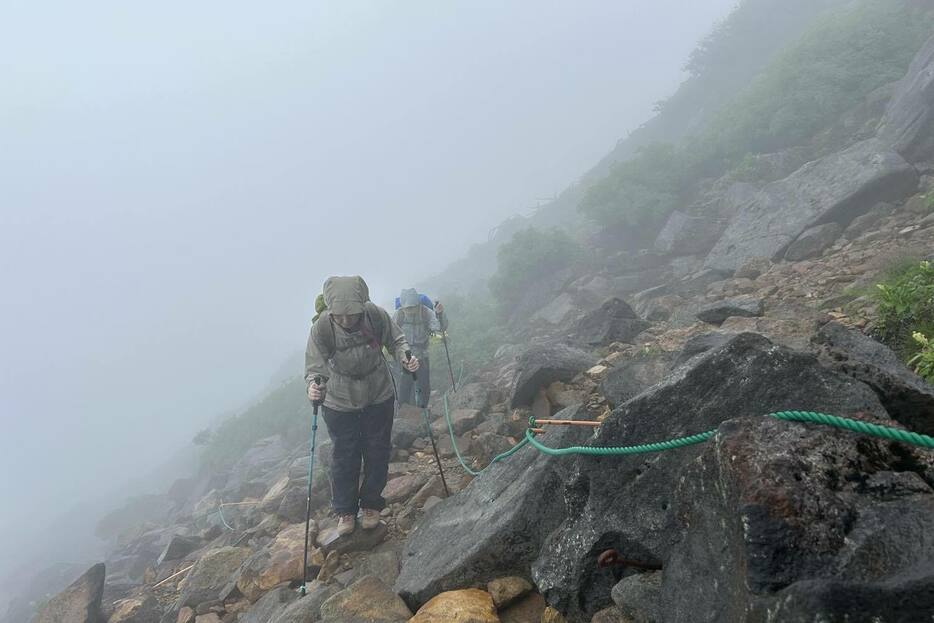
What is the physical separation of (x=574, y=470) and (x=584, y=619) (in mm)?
910

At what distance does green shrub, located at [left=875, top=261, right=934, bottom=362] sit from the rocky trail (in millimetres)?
401

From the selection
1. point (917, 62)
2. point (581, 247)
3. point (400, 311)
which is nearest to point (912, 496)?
point (400, 311)

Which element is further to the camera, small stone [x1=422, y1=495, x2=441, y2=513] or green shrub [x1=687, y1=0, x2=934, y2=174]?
green shrub [x1=687, y1=0, x2=934, y2=174]

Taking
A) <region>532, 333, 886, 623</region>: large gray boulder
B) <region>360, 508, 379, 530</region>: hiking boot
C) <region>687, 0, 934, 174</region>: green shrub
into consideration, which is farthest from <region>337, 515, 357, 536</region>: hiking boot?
<region>687, 0, 934, 174</region>: green shrub

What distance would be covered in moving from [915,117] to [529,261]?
545 inches

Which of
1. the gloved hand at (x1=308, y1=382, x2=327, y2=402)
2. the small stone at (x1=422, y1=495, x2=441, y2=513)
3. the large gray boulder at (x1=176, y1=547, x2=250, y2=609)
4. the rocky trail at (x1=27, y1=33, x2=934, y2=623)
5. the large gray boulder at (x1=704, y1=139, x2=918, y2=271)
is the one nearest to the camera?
the rocky trail at (x1=27, y1=33, x2=934, y2=623)

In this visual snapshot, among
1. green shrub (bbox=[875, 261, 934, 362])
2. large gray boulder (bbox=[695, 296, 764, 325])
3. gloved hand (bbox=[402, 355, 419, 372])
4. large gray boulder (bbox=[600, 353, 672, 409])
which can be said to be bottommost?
large gray boulder (bbox=[695, 296, 764, 325])

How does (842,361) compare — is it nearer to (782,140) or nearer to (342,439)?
(342,439)

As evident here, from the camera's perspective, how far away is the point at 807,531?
1.84m

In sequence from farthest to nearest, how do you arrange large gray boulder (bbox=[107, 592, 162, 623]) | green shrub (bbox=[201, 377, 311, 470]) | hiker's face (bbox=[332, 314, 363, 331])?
1. green shrub (bbox=[201, 377, 311, 470])
2. large gray boulder (bbox=[107, 592, 162, 623])
3. hiker's face (bbox=[332, 314, 363, 331])

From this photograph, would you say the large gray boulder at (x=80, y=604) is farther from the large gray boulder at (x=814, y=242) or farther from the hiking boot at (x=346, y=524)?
the large gray boulder at (x=814, y=242)

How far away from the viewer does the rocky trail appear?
6.09 feet

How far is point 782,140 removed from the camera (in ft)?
55.4

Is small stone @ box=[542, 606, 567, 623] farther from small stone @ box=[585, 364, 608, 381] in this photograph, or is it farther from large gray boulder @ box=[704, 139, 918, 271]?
large gray boulder @ box=[704, 139, 918, 271]
